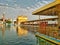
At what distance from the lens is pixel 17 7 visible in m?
111

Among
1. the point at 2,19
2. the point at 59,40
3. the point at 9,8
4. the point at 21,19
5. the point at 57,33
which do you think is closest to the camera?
the point at 59,40

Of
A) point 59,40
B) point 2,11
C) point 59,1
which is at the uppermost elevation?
point 2,11

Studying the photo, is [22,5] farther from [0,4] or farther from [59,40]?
[59,40]

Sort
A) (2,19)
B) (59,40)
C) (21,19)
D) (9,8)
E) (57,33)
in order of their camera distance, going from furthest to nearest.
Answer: (9,8) < (2,19) < (21,19) < (57,33) < (59,40)

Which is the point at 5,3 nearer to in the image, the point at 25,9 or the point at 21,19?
the point at 25,9

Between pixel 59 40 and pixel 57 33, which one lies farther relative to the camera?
pixel 57 33

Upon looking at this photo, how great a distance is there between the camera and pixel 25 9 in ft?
356

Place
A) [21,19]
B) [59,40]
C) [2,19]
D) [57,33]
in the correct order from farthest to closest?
[2,19] → [21,19] → [57,33] → [59,40]

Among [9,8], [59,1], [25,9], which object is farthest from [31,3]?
[59,1]

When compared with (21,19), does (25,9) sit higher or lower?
higher

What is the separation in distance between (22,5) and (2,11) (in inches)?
553

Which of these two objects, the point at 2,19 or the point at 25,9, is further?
the point at 25,9

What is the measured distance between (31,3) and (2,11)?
61.2ft

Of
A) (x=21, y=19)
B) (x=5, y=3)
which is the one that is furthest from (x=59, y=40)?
(x=5, y=3)
